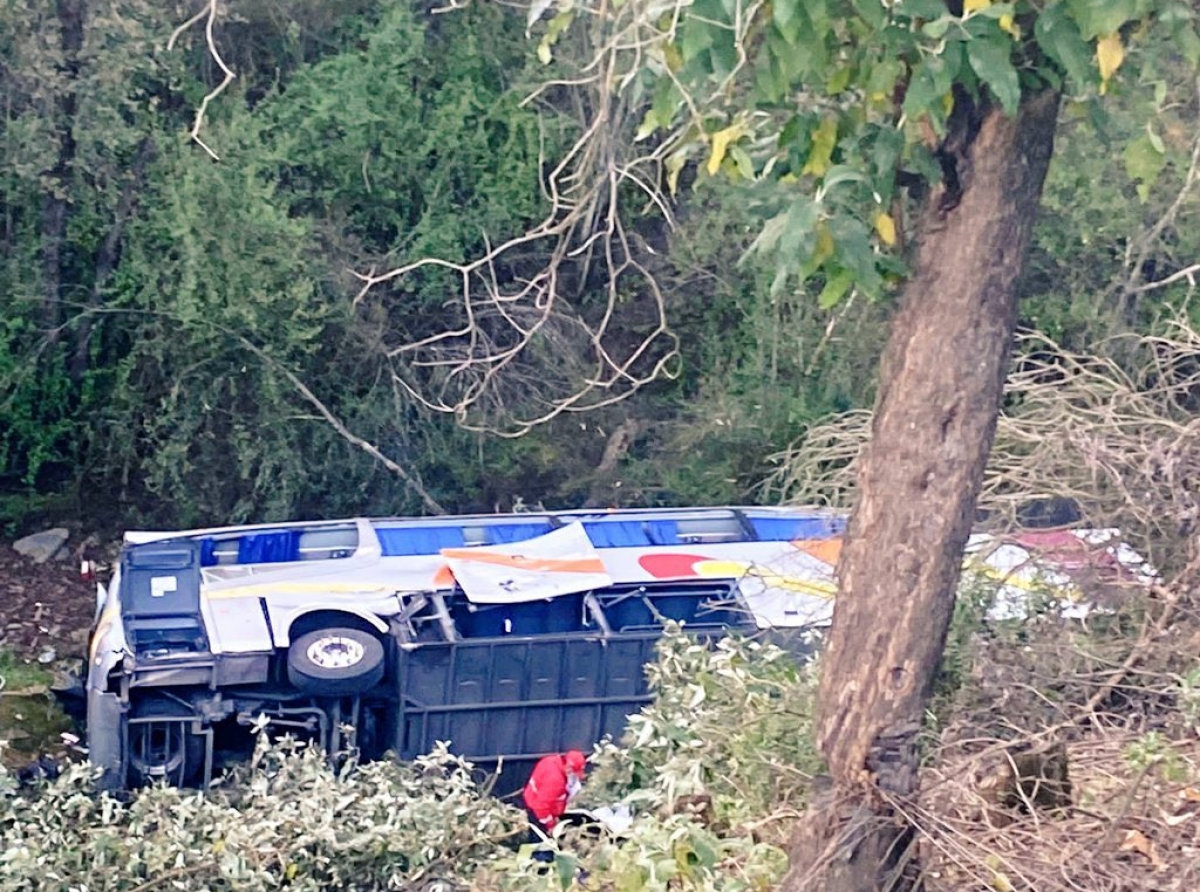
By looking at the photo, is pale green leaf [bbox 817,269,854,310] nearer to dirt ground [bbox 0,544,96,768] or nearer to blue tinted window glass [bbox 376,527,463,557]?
blue tinted window glass [bbox 376,527,463,557]

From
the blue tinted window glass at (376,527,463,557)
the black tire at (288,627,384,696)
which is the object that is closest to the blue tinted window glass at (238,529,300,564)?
the blue tinted window glass at (376,527,463,557)

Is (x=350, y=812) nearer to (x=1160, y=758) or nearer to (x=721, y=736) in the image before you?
(x=721, y=736)

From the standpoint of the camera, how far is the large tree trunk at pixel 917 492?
310 centimetres

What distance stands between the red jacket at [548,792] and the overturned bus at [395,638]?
451 millimetres

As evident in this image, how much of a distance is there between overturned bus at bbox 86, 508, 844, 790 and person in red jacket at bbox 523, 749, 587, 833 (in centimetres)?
43

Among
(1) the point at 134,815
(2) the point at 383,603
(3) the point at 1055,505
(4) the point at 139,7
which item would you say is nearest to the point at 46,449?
(4) the point at 139,7

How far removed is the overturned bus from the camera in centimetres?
691

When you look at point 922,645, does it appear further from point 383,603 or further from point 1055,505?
point 383,603

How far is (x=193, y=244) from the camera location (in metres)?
10.7

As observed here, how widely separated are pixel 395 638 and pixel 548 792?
3.49 feet

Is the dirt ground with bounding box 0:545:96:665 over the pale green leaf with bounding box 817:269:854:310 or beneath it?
beneath

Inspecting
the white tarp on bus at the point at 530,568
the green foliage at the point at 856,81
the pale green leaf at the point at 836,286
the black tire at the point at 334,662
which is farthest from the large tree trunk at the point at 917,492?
the white tarp on bus at the point at 530,568

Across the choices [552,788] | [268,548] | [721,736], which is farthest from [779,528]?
[721,736]

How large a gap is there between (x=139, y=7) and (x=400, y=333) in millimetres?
3188
